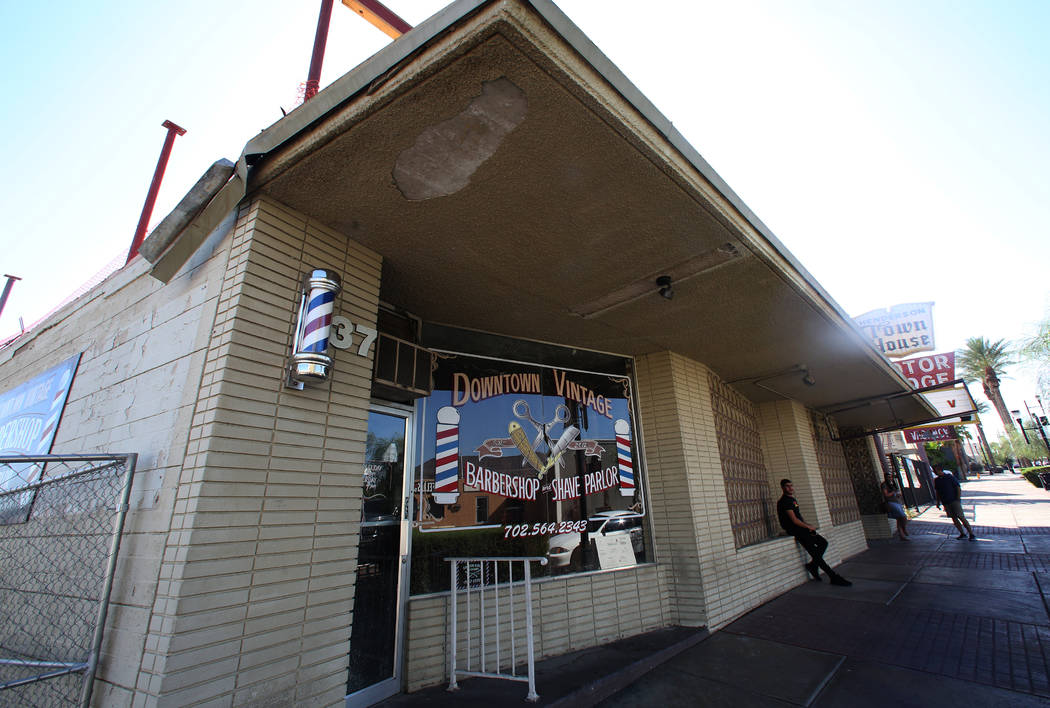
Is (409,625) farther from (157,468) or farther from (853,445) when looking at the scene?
(853,445)

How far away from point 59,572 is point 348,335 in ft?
9.12

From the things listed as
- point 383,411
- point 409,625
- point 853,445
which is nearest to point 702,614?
point 409,625

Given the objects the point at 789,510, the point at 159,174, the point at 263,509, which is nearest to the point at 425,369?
the point at 263,509

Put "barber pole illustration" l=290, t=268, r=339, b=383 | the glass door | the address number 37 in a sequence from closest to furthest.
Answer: "barber pole illustration" l=290, t=268, r=339, b=383 < the address number 37 < the glass door

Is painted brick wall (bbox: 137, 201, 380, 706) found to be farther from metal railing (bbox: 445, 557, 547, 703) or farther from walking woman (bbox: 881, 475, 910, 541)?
walking woman (bbox: 881, 475, 910, 541)

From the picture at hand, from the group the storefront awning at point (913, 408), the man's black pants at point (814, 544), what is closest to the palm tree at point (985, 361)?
the storefront awning at point (913, 408)

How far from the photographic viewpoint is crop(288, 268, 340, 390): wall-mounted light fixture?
2982mm

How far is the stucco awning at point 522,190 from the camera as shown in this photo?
2.34 meters

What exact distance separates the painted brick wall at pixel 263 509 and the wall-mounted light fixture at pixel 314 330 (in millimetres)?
94

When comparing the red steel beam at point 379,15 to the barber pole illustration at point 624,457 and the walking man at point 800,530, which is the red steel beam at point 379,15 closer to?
the barber pole illustration at point 624,457

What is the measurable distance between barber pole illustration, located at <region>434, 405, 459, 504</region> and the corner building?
0.12ft

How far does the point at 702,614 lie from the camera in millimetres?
5613

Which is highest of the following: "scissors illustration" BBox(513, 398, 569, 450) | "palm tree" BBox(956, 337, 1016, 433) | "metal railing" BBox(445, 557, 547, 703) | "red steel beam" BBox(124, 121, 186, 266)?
"palm tree" BBox(956, 337, 1016, 433)

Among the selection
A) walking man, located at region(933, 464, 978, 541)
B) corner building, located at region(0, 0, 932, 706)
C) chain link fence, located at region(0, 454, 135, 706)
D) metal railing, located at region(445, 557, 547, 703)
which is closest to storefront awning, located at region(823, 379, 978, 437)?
walking man, located at region(933, 464, 978, 541)
